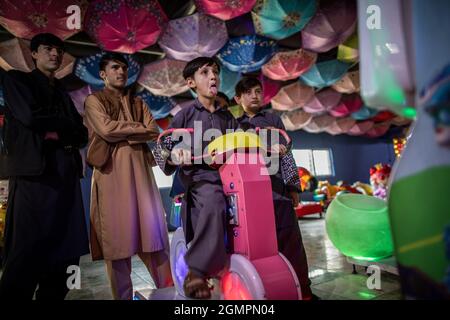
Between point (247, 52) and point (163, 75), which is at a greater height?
point (247, 52)

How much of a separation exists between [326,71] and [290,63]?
106cm

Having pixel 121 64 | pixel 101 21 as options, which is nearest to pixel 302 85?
pixel 101 21

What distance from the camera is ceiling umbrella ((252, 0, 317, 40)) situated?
4.12 metres

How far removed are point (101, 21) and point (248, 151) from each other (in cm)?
350

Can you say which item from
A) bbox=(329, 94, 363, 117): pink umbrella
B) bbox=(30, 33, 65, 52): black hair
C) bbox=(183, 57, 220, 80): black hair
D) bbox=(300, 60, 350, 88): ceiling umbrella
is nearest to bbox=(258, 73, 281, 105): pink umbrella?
bbox=(300, 60, 350, 88): ceiling umbrella

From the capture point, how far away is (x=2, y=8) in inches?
131

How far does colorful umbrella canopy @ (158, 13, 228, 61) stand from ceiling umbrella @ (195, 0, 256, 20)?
40 cm

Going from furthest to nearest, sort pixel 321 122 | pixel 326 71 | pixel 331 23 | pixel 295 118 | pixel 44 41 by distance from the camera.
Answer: pixel 321 122 < pixel 295 118 < pixel 326 71 < pixel 331 23 < pixel 44 41

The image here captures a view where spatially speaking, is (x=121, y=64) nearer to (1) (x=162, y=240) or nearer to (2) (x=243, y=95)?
(2) (x=243, y=95)

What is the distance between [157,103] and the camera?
682cm

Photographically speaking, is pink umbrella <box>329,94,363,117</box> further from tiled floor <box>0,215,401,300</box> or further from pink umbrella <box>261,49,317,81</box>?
tiled floor <box>0,215,401,300</box>

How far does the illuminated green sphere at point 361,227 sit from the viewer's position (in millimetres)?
2635

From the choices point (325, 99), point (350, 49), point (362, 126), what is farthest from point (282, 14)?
point (362, 126)

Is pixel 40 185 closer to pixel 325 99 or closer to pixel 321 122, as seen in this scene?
pixel 325 99
